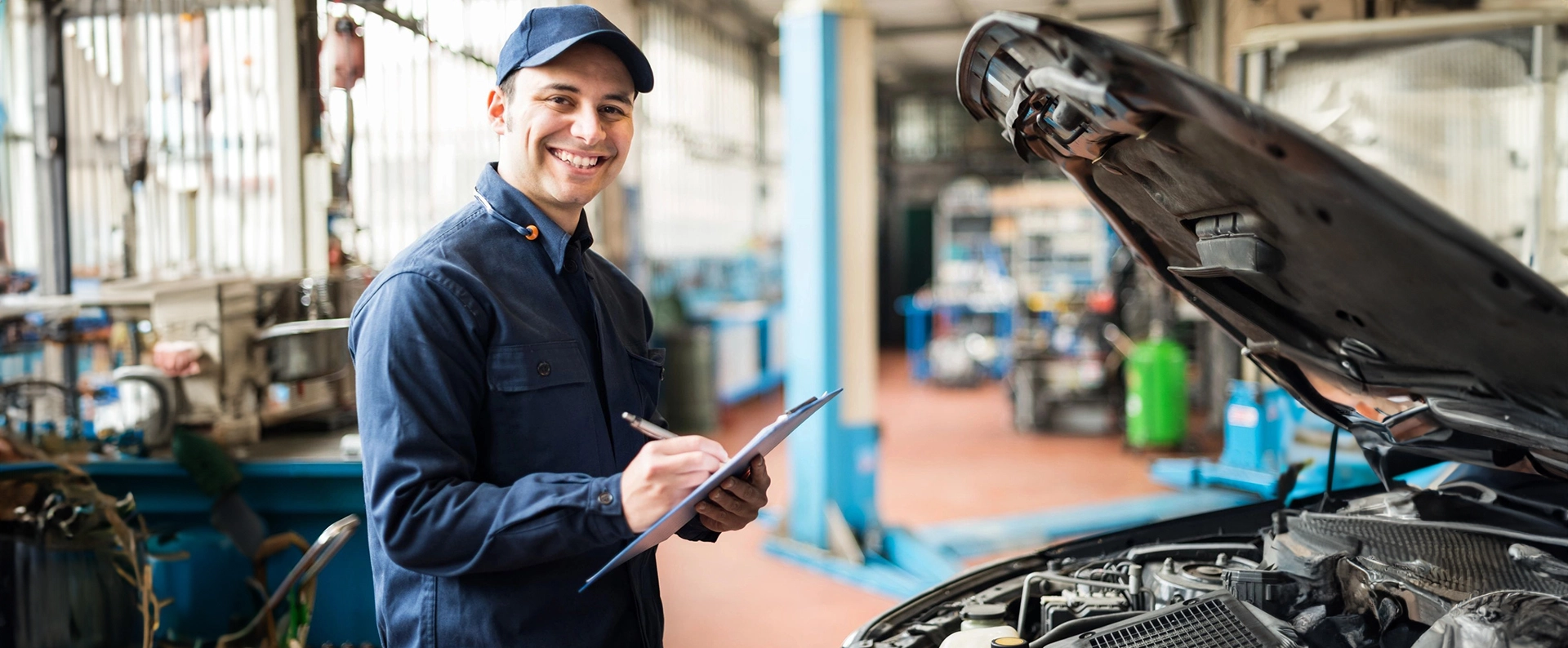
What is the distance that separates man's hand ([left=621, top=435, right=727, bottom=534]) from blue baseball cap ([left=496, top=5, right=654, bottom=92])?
539 mm

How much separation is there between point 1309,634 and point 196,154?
402cm

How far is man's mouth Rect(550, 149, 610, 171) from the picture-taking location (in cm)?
137

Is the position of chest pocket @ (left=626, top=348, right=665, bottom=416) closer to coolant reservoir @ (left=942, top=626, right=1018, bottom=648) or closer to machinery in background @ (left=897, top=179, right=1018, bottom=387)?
coolant reservoir @ (left=942, top=626, right=1018, bottom=648)

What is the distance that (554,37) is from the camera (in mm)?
1335

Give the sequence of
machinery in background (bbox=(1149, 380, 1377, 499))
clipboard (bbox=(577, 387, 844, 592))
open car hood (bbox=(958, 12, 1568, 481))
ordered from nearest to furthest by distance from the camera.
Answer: open car hood (bbox=(958, 12, 1568, 481)) → clipboard (bbox=(577, 387, 844, 592)) → machinery in background (bbox=(1149, 380, 1377, 499))

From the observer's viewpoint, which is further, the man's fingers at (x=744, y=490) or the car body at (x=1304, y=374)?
the man's fingers at (x=744, y=490)

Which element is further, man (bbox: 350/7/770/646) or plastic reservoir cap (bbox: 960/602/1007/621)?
plastic reservoir cap (bbox: 960/602/1007/621)

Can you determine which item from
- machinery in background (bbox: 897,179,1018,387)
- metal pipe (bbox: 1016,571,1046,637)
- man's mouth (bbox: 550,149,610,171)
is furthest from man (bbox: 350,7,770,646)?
machinery in background (bbox: 897,179,1018,387)

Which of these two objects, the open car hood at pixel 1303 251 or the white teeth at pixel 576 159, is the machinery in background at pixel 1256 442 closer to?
the open car hood at pixel 1303 251

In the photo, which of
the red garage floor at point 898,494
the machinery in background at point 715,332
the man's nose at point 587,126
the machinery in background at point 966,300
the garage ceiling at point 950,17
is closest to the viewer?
the man's nose at point 587,126

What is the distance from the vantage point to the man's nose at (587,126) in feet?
4.42

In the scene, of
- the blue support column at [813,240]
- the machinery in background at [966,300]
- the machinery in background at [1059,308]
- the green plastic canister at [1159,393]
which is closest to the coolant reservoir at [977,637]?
the blue support column at [813,240]

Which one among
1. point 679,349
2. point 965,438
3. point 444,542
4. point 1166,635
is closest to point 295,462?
point 444,542

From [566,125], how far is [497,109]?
0.14 meters
